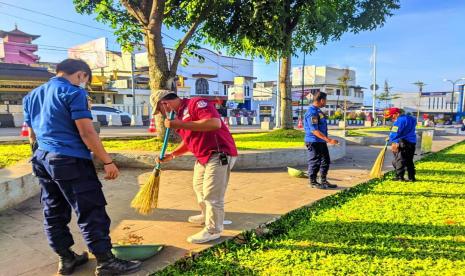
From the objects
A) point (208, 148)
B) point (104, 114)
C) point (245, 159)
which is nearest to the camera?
point (208, 148)

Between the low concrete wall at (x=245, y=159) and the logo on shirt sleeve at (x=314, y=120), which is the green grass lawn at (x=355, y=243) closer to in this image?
the logo on shirt sleeve at (x=314, y=120)

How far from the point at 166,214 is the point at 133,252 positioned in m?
1.33

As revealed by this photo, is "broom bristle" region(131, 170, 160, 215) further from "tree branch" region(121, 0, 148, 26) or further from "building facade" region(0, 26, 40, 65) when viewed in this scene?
"building facade" region(0, 26, 40, 65)

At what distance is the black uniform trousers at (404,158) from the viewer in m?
6.27

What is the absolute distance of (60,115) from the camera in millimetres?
2635

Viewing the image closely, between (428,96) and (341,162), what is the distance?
68898 millimetres

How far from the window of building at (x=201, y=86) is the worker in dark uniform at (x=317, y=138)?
3849 centimetres

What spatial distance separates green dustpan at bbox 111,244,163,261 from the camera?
2.99m

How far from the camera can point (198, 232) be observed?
3732 mm

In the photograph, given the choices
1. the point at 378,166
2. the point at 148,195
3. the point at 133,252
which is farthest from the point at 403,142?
the point at 133,252

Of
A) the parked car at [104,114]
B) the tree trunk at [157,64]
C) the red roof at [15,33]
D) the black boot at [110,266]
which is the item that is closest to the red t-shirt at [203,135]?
the black boot at [110,266]

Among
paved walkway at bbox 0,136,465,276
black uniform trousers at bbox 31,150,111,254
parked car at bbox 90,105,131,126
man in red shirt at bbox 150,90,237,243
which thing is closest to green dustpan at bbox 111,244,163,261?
paved walkway at bbox 0,136,465,276

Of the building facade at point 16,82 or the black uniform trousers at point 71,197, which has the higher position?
the building facade at point 16,82

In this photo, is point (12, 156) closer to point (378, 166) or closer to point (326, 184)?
point (326, 184)
